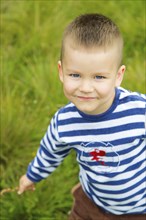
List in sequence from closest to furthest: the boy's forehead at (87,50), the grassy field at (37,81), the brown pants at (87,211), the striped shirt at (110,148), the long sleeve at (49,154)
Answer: the boy's forehead at (87,50)
the striped shirt at (110,148)
the long sleeve at (49,154)
the brown pants at (87,211)
the grassy field at (37,81)

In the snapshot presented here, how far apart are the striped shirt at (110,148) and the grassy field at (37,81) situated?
1.73 ft

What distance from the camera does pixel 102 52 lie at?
5.28 feet

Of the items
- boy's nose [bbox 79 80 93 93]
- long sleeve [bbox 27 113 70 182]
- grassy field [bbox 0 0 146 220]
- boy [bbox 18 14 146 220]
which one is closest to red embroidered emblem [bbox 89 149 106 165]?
boy [bbox 18 14 146 220]

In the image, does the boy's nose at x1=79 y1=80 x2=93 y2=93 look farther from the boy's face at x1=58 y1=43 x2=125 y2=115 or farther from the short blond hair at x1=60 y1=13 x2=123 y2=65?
the short blond hair at x1=60 y1=13 x2=123 y2=65

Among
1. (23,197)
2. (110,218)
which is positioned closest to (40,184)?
(23,197)

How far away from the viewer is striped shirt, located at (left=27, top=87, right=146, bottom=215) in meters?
1.83

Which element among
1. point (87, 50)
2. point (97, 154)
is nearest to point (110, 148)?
point (97, 154)

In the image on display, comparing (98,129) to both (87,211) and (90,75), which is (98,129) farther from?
(87,211)

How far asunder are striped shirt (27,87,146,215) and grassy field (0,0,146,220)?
1.73 feet

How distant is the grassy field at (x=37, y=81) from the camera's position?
2.61m

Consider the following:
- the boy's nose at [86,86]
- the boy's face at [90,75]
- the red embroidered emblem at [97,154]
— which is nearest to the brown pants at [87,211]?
the red embroidered emblem at [97,154]

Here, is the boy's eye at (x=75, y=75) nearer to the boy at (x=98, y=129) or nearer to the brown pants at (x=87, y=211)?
the boy at (x=98, y=129)

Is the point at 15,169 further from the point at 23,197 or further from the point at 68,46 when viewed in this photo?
the point at 68,46

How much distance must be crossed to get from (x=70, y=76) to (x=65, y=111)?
0.29 meters
